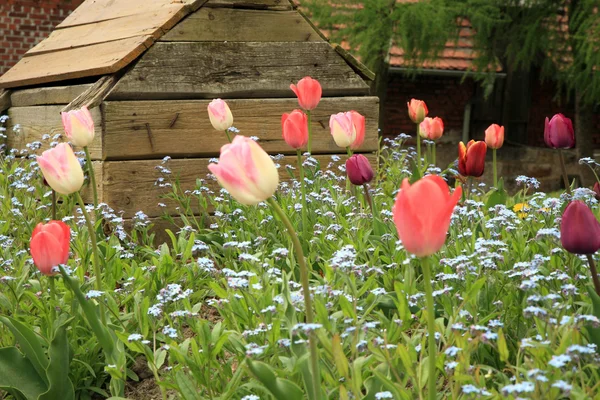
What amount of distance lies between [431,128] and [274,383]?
219cm

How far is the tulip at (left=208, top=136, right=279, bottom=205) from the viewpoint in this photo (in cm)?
134

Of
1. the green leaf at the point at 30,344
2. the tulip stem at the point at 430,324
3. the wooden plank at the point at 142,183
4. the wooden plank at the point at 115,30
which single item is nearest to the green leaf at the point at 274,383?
the tulip stem at the point at 430,324

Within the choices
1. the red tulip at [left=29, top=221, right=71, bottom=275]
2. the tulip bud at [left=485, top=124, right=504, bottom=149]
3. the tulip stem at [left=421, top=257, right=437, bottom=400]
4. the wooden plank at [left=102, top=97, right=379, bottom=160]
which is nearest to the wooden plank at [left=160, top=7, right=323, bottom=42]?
the wooden plank at [left=102, top=97, right=379, bottom=160]

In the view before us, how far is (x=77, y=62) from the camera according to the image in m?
4.15

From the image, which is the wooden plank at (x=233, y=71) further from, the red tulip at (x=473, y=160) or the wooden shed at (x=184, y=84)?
the red tulip at (x=473, y=160)

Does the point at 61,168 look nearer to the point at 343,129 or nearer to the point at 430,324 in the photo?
the point at 343,129

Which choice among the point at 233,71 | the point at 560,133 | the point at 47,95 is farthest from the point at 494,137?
the point at 47,95

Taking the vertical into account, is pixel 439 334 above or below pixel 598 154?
above

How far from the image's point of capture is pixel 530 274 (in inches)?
68.5

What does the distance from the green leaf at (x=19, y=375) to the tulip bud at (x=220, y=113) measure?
3.77 feet

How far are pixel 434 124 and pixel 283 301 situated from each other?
1767 millimetres

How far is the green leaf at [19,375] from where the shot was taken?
2.01m

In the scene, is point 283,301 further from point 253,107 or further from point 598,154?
point 598,154

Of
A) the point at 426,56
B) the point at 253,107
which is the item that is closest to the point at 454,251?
the point at 253,107
